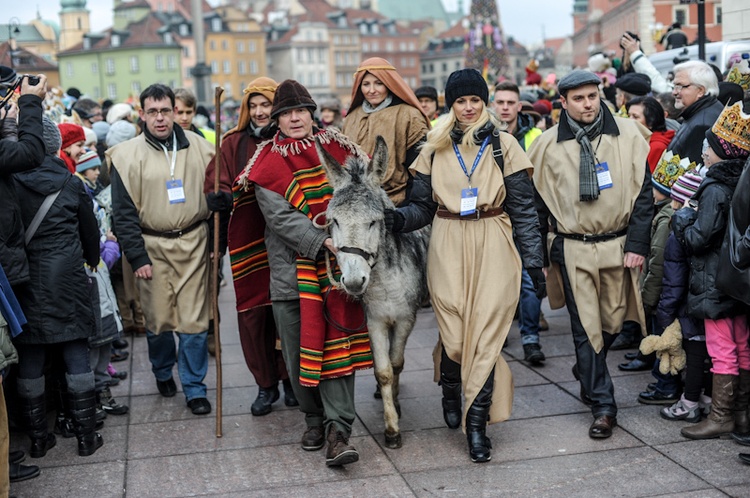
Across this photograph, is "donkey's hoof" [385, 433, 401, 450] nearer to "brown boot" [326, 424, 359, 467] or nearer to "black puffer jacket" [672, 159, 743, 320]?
"brown boot" [326, 424, 359, 467]

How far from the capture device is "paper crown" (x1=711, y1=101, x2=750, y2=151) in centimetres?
596

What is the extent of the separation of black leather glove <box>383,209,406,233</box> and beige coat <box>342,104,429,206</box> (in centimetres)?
99

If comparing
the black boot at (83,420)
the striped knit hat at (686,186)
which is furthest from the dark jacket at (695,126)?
the black boot at (83,420)

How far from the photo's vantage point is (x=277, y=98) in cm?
631

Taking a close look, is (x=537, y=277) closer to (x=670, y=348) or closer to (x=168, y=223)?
(x=670, y=348)

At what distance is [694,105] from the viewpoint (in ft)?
23.5

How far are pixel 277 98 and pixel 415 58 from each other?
139630 millimetres

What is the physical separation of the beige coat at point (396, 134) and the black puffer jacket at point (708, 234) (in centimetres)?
194

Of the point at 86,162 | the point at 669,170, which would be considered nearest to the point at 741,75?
the point at 669,170

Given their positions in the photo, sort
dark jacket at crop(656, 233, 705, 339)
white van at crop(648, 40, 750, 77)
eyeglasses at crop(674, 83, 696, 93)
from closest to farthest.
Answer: dark jacket at crop(656, 233, 705, 339) < eyeglasses at crop(674, 83, 696, 93) < white van at crop(648, 40, 750, 77)

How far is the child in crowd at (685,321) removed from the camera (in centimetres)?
660

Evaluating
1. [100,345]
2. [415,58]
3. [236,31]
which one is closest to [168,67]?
[236,31]

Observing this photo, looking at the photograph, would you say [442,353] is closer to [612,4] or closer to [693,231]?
[693,231]

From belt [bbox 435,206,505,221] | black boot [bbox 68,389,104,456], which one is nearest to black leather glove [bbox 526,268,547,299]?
belt [bbox 435,206,505,221]
